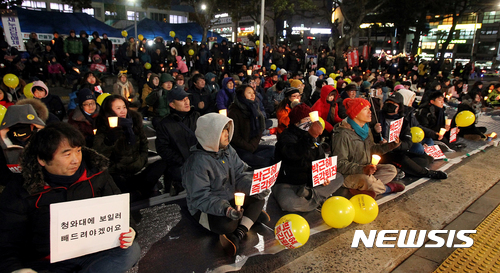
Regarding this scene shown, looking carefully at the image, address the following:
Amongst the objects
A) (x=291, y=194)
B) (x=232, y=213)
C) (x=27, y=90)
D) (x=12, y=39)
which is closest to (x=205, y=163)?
(x=232, y=213)

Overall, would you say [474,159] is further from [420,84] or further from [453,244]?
[420,84]

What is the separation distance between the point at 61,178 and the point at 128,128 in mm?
1774

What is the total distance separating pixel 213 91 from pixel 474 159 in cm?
633

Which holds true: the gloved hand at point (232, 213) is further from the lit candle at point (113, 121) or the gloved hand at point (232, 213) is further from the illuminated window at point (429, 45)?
the illuminated window at point (429, 45)

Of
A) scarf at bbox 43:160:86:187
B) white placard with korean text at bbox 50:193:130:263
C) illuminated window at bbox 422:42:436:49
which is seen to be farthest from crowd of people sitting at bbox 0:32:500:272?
illuminated window at bbox 422:42:436:49

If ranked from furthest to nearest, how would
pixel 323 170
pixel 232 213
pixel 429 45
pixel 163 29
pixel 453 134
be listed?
pixel 429 45, pixel 163 29, pixel 453 134, pixel 323 170, pixel 232 213

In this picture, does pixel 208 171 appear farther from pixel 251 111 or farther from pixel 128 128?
pixel 251 111

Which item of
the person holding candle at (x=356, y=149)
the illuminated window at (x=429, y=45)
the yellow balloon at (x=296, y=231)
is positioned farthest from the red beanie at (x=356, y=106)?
the illuminated window at (x=429, y=45)

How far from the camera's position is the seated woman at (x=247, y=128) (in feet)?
15.5

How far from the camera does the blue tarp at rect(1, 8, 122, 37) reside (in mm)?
13898

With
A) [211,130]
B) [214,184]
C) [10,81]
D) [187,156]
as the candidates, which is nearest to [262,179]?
[214,184]

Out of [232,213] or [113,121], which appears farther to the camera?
[113,121]

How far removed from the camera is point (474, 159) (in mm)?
6227

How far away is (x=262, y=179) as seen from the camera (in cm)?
306
